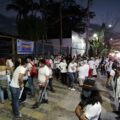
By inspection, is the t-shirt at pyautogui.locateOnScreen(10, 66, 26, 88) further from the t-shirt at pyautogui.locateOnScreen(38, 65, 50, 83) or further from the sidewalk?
the sidewalk

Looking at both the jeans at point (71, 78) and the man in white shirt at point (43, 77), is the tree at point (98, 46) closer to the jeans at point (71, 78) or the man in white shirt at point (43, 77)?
the jeans at point (71, 78)

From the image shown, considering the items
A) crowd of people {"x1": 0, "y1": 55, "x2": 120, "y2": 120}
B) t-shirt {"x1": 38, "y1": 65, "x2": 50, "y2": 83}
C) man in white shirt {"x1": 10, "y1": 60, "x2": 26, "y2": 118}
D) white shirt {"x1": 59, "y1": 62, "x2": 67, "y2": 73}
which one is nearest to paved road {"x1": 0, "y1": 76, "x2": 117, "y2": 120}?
crowd of people {"x1": 0, "y1": 55, "x2": 120, "y2": 120}

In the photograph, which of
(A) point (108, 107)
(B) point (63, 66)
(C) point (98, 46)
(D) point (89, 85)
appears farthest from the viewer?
(C) point (98, 46)

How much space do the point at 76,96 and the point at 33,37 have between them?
17.3 m

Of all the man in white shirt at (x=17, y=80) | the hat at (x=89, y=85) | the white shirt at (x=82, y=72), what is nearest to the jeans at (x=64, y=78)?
the white shirt at (x=82, y=72)

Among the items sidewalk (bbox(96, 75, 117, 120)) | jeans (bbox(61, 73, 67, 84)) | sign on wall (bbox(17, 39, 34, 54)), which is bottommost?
sidewalk (bbox(96, 75, 117, 120))

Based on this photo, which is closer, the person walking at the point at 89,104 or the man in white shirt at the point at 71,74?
A: the person walking at the point at 89,104

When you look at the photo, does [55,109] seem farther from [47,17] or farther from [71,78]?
[47,17]

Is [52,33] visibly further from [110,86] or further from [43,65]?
[43,65]

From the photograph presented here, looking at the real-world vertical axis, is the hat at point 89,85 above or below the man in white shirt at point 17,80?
above

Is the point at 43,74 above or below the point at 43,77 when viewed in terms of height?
above

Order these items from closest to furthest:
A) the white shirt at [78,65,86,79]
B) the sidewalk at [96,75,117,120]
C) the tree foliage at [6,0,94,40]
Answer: the sidewalk at [96,75,117,120] → the white shirt at [78,65,86,79] → the tree foliage at [6,0,94,40]

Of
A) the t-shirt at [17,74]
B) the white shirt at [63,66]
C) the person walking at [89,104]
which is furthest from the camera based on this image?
the white shirt at [63,66]

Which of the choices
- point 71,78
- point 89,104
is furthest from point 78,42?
point 89,104
